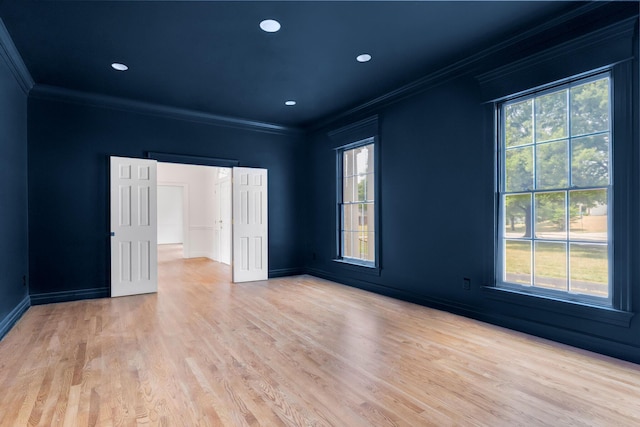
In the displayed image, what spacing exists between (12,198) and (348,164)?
446 centimetres

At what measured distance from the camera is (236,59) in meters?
3.64

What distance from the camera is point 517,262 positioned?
336cm

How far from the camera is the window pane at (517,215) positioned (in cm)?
328

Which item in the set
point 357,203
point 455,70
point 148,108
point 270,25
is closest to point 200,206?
point 148,108

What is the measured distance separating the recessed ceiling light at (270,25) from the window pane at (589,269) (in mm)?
3278

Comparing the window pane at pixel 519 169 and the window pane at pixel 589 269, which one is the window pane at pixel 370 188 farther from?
the window pane at pixel 589 269

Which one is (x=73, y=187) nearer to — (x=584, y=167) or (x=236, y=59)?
(x=236, y=59)

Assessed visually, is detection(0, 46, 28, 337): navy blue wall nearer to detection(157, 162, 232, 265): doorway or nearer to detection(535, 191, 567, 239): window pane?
detection(157, 162, 232, 265): doorway

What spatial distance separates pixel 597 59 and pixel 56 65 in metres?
5.38

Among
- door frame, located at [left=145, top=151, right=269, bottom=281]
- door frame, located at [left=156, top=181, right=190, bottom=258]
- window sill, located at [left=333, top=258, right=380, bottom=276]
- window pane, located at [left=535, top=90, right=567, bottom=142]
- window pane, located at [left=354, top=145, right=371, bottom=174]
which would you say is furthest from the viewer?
door frame, located at [left=156, top=181, right=190, bottom=258]

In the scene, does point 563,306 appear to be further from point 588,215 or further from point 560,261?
point 588,215

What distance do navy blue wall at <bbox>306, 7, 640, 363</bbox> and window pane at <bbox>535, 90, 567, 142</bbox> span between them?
19cm

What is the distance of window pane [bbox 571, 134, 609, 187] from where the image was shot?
9.01 feet

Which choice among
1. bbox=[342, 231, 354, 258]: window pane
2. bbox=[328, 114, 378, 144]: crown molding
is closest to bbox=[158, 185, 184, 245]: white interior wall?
bbox=[342, 231, 354, 258]: window pane
